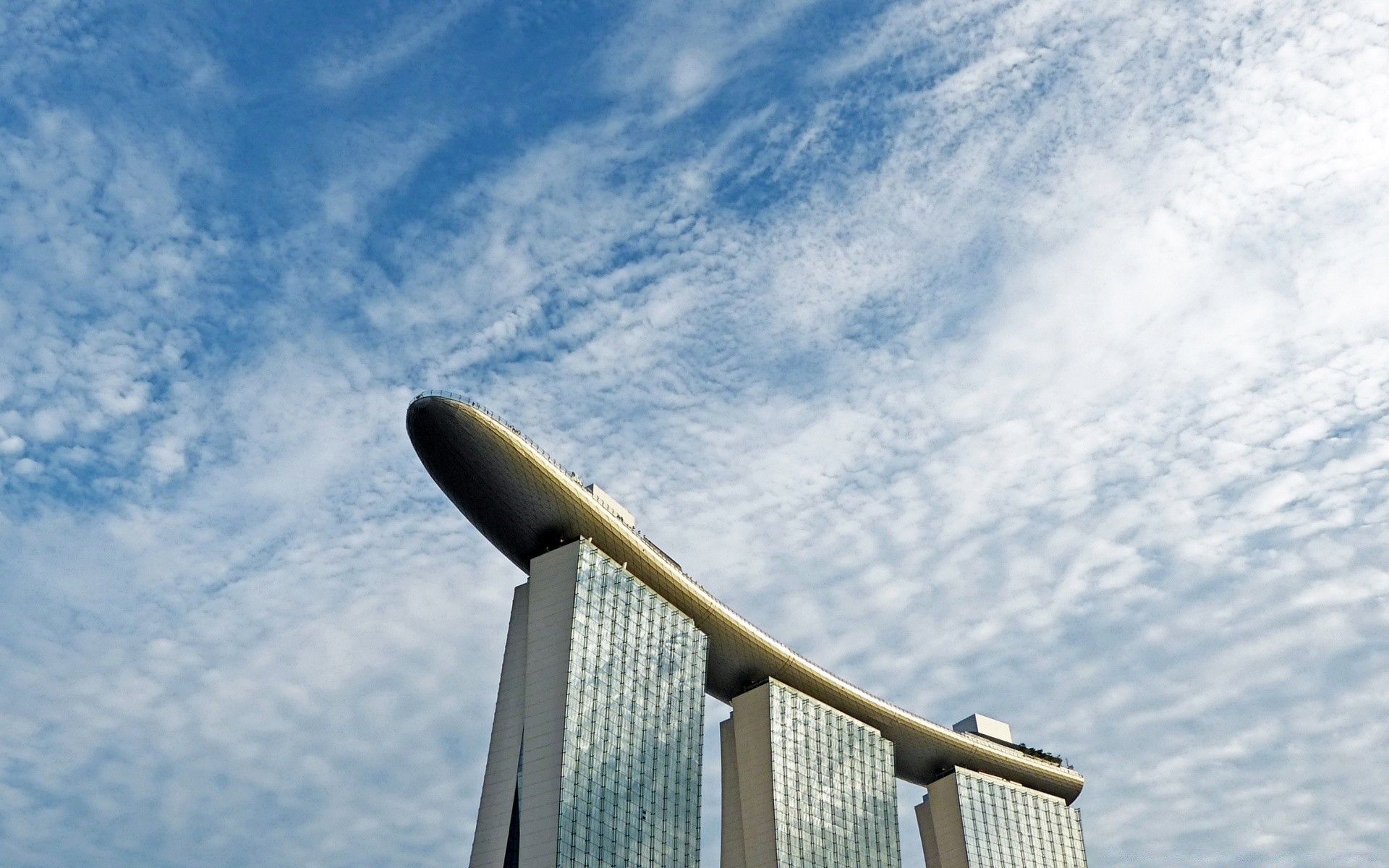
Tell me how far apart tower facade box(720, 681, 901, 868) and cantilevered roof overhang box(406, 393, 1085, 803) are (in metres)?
1.86

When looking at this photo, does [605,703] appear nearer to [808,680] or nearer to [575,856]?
[575,856]

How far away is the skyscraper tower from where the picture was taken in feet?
212

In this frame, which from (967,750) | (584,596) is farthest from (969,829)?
(584,596)

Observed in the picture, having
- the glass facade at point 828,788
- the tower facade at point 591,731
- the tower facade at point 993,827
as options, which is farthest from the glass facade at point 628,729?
the tower facade at point 993,827

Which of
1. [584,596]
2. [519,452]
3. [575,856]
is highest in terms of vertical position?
[519,452]

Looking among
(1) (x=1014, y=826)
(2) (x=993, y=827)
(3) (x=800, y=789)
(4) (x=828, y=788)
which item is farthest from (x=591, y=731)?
(1) (x=1014, y=826)

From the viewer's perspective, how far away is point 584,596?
69875mm

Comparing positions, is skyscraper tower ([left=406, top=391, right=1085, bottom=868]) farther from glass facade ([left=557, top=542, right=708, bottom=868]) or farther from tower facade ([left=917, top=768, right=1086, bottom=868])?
tower facade ([left=917, top=768, right=1086, bottom=868])

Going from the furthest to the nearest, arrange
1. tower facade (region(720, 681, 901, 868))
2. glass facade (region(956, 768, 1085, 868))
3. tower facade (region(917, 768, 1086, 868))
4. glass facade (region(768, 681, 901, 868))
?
glass facade (region(956, 768, 1085, 868))
tower facade (region(917, 768, 1086, 868))
glass facade (region(768, 681, 901, 868))
tower facade (region(720, 681, 901, 868))

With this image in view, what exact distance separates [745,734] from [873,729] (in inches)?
537

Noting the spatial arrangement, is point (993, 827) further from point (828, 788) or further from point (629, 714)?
point (629, 714)

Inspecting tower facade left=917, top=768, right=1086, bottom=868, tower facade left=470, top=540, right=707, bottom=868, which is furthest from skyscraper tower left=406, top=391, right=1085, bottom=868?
tower facade left=917, top=768, right=1086, bottom=868

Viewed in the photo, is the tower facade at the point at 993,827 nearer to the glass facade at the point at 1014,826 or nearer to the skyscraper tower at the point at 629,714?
the glass facade at the point at 1014,826

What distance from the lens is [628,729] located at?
6994cm
